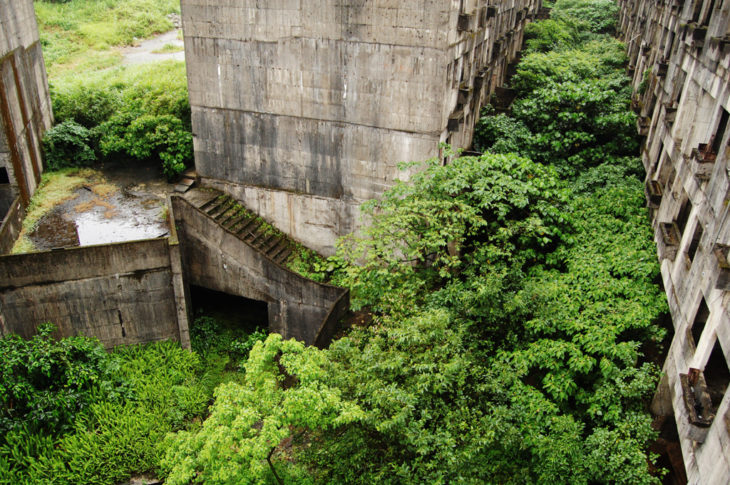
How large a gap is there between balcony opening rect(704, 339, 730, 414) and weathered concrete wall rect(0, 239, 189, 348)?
15489 millimetres

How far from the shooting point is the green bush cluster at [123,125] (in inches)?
891

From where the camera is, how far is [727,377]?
10758mm

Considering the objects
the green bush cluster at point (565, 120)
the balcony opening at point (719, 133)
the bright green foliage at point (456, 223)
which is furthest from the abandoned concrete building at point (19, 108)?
the balcony opening at point (719, 133)

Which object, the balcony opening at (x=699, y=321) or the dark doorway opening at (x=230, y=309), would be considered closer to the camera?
the balcony opening at (x=699, y=321)

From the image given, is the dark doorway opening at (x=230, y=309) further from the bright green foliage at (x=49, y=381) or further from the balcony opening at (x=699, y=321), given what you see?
the balcony opening at (x=699, y=321)

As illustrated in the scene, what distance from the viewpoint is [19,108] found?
2027 centimetres

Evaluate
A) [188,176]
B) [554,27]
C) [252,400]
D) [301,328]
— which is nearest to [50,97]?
[188,176]

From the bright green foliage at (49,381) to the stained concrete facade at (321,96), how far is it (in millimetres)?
8305

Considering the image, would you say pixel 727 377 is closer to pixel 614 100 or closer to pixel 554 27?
pixel 614 100

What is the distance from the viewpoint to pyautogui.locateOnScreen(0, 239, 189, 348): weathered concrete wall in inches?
683

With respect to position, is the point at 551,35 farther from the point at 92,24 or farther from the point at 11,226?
the point at 11,226

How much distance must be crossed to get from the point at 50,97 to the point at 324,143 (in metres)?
13.9

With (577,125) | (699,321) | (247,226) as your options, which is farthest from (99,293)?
(577,125)

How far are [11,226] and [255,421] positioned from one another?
522 inches
